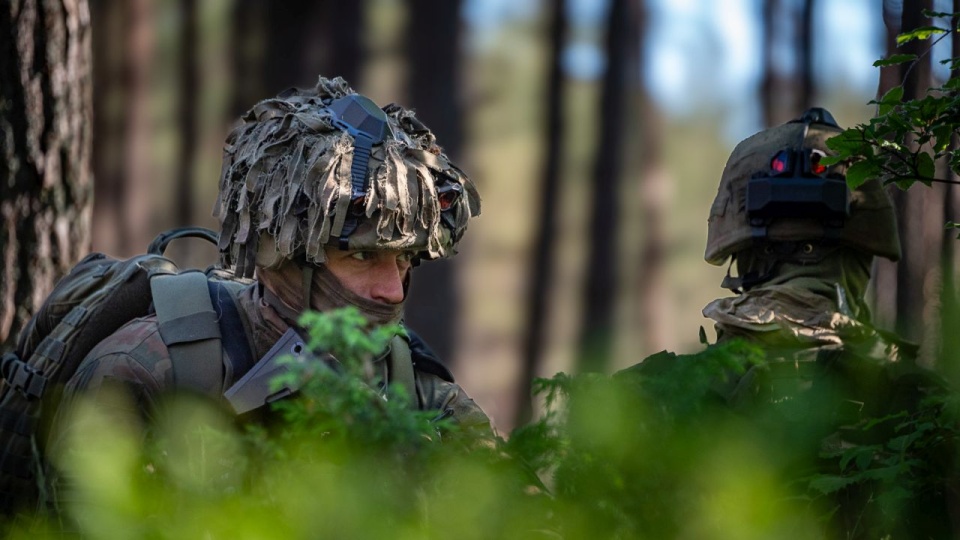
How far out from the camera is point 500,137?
22.3ft

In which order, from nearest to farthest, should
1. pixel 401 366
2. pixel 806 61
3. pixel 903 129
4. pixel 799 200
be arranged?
pixel 903 129, pixel 401 366, pixel 799 200, pixel 806 61

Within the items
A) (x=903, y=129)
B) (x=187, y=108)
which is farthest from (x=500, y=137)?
(x=903, y=129)

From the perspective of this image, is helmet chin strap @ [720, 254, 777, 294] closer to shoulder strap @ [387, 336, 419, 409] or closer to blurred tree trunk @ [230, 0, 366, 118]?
shoulder strap @ [387, 336, 419, 409]

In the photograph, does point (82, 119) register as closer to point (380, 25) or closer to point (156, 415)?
point (156, 415)

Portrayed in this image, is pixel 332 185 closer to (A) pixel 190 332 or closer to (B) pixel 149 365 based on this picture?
(A) pixel 190 332

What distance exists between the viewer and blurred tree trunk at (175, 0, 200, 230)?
6.79 meters

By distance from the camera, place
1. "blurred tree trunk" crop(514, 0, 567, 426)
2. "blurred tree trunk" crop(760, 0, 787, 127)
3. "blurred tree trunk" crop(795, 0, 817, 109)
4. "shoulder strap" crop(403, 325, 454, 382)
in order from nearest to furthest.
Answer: "shoulder strap" crop(403, 325, 454, 382) → "blurred tree trunk" crop(795, 0, 817, 109) → "blurred tree trunk" crop(760, 0, 787, 127) → "blurred tree trunk" crop(514, 0, 567, 426)

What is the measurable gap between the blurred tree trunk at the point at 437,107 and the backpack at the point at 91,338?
11.4 ft

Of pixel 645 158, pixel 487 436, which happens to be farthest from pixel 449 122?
pixel 487 436

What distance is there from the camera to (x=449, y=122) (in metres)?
6.72

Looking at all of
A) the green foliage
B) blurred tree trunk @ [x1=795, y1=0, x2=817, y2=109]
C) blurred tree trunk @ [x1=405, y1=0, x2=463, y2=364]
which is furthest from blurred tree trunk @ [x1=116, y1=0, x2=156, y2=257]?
the green foliage

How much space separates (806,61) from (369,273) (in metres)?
3.88

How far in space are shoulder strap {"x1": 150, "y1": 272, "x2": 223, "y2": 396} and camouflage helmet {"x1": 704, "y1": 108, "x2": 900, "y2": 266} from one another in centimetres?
166

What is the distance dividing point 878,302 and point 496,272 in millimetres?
2603
